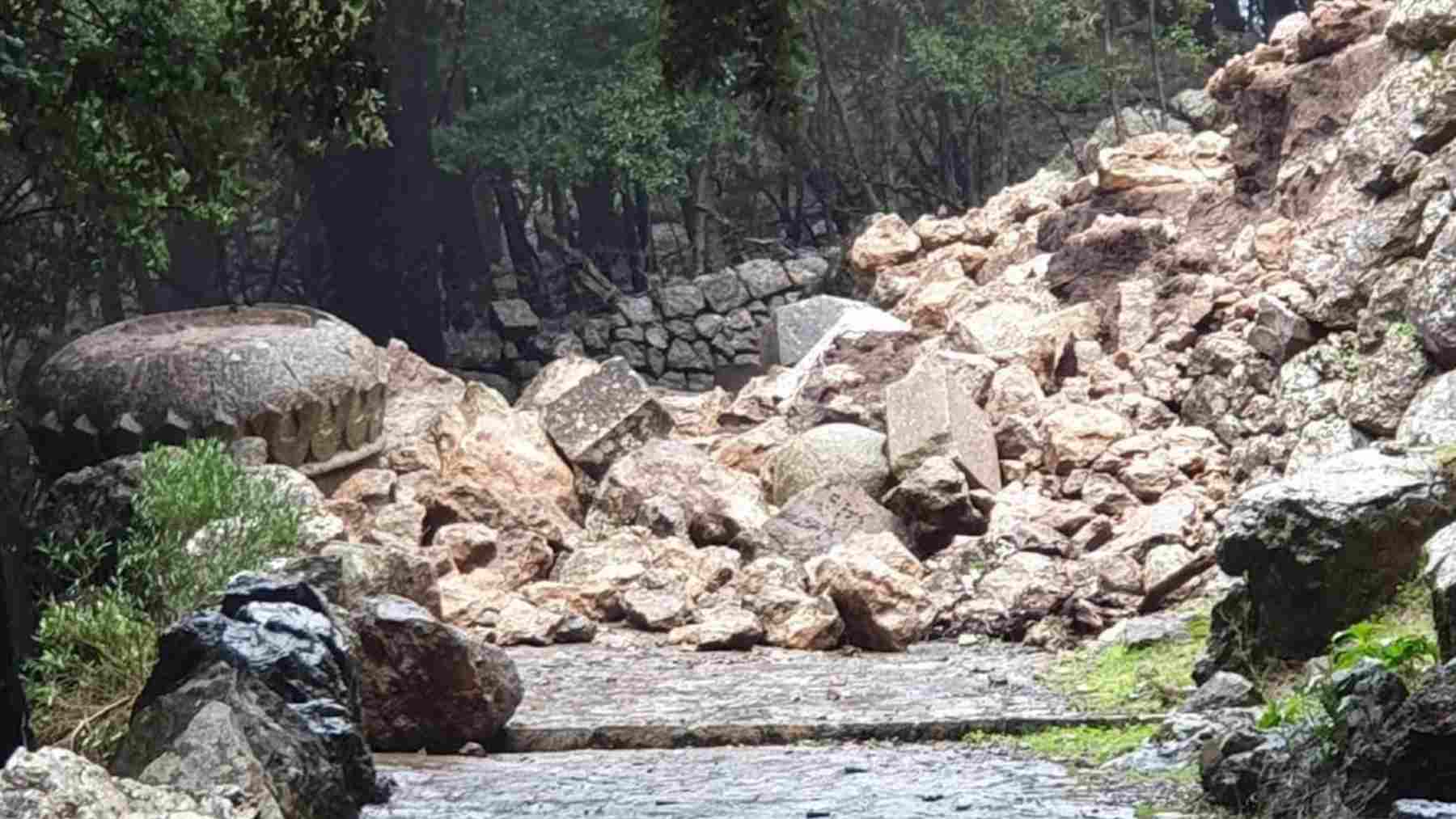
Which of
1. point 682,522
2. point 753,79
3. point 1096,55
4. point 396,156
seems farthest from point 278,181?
point 753,79

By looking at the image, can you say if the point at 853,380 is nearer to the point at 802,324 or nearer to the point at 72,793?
the point at 802,324

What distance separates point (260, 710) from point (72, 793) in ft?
6.72

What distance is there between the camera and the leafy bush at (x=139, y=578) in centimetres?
946

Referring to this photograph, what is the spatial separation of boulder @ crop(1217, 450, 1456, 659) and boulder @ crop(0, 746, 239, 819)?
4.97 meters

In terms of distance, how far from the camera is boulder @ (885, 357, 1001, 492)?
15.8 meters

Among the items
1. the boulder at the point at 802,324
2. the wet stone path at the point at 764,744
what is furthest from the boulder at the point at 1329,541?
the boulder at the point at 802,324

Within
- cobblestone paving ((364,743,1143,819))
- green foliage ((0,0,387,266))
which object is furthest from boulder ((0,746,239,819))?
cobblestone paving ((364,743,1143,819))

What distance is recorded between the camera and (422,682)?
34.3ft

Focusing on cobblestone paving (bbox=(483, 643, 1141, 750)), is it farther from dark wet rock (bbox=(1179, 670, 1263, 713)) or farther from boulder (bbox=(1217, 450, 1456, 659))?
boulder (bbox=(1217, 450, 1456, 659))

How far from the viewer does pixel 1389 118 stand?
16453 mm

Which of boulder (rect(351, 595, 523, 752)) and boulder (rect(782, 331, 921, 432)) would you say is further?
boulder (rect(782, 331, 921, 432))

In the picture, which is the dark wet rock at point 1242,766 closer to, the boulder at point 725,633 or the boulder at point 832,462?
the boulder at point 725,633

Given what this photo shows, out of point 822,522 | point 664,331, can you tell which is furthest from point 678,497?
point 664,331

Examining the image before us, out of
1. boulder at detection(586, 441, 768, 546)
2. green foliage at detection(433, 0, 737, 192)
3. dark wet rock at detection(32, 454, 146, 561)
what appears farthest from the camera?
green foliage at detection(433, 0, 737, 192)
